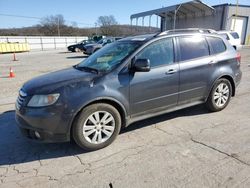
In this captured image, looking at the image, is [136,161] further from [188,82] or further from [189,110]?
[189,110]

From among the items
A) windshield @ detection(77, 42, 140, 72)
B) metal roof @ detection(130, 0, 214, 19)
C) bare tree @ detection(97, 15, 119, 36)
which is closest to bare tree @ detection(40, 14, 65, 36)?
bare tree @ detection(97, 15, 119, 36)

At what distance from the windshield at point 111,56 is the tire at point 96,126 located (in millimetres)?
691

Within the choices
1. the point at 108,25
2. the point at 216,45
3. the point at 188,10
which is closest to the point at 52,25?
the point at 108,25

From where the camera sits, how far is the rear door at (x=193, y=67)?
4.30m

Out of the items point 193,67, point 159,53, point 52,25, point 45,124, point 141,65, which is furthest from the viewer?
point 52,25

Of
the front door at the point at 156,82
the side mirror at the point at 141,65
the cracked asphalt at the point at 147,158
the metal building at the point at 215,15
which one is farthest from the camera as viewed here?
the metal building at the point at 215,15

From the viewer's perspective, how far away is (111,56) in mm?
4156

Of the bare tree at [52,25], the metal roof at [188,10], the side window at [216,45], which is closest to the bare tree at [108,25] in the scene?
the bare tree at [52,25]

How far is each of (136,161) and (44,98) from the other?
1.57m

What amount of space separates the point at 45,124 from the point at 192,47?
10.1 feet

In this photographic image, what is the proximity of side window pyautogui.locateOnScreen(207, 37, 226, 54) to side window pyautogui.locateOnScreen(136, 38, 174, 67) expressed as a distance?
3.70 ft

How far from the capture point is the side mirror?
11.8 ft

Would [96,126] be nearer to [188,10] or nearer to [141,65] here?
[141,65]

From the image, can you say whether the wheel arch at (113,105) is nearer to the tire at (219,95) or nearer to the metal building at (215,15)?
the tire at (219,95)
